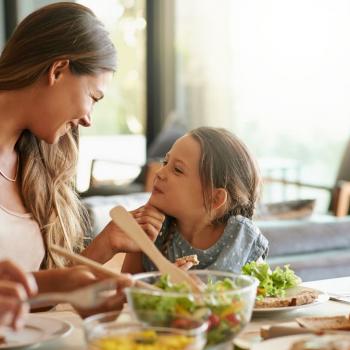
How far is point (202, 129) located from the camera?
2.18m

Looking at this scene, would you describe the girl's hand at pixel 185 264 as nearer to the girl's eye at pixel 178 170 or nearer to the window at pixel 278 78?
the girl's eye at pixel 178 170

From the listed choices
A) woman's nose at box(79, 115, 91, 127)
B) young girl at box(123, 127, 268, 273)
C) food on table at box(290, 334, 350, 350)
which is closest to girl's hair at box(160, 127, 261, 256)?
young girl at box(123, 127, 268, 273)

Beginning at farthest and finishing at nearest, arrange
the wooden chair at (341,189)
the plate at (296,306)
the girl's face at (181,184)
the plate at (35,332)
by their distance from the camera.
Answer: the wooden chair at (341,189) → the girl's face at (181,184) → the plate at (296,306) → the plate at (35,332)

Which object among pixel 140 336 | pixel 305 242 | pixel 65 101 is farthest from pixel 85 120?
pixel 305 242

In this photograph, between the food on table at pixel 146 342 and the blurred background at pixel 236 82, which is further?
the blurred background at pixel 236 82

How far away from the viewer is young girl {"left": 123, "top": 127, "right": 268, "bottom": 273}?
209cm

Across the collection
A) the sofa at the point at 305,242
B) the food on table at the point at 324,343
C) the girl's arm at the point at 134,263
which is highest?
the food on table at the point at 324,343

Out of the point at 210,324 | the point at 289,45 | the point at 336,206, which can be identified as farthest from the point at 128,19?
the point at 210,324

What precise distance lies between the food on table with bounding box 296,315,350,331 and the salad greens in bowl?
0.15 meters

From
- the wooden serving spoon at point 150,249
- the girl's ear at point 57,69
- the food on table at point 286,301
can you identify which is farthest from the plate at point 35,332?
the girl's ear at point 57,69

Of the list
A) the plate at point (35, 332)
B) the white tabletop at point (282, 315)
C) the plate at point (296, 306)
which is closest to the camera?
the plate at point (35, 332)

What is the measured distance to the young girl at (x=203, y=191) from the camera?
2092 millimetres

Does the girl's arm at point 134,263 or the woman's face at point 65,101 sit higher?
the woman's face at point 65,101

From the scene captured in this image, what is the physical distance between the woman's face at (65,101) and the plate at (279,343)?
0.93m
